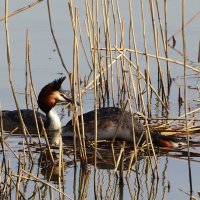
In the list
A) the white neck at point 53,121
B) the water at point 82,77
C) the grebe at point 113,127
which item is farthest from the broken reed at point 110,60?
the white neck at point 53,121

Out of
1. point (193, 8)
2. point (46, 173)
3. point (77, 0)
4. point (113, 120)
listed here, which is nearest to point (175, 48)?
point (193, 8)

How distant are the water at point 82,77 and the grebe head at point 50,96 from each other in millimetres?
305

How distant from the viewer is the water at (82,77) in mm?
7625

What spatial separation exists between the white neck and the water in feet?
1.32

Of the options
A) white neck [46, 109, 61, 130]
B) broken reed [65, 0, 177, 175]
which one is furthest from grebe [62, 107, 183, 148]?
white neck [46, 109, 61, 130]

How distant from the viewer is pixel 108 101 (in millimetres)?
11656

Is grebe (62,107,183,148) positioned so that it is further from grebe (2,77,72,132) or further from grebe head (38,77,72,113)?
grebe head (38,77,72,113)

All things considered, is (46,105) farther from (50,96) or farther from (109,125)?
(109,125)

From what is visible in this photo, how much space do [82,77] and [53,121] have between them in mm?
2345

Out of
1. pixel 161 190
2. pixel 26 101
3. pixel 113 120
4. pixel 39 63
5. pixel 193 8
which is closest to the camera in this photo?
pixel 161 190

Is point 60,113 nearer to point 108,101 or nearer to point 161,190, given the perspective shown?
point 108,101

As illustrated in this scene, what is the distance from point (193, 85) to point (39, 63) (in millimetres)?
2769

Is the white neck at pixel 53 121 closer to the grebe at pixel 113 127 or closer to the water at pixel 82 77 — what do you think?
the water at pixel 82 77

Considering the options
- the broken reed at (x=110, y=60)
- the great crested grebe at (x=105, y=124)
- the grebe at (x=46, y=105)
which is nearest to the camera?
the broken reed at (x=110, y=60)
